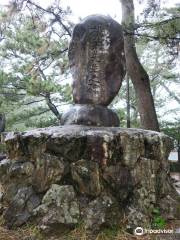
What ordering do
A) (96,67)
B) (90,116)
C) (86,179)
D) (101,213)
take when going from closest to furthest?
(101,213), (86,179), (90,116), (96,67)

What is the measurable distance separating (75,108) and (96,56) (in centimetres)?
77

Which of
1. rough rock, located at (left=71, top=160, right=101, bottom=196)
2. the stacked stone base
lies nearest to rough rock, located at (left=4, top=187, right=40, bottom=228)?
the stacked stone base

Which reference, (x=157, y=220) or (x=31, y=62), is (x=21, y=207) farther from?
(x=31, y=62)

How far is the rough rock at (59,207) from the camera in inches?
129

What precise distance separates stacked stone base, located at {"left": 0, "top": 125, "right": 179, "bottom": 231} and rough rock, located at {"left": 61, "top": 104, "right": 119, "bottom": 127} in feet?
1.14

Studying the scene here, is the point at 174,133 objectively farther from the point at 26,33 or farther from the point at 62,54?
the point at 26,33

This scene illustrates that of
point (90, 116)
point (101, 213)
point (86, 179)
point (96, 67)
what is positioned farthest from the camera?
point (96, 67)

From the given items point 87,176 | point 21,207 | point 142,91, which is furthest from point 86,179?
point 142,91

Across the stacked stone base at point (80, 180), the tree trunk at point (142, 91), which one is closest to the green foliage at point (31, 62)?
the tree trunk at point (142, 91)

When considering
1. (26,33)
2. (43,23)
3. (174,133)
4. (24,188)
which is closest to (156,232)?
(24,188)

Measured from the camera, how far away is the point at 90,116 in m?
4.16

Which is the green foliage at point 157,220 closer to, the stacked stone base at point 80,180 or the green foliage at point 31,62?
the stacked stone base at point 80,180

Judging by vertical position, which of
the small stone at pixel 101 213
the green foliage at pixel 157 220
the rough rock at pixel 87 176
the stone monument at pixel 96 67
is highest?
the stone monument at pixel 96 67

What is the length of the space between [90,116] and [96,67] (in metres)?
0.70
